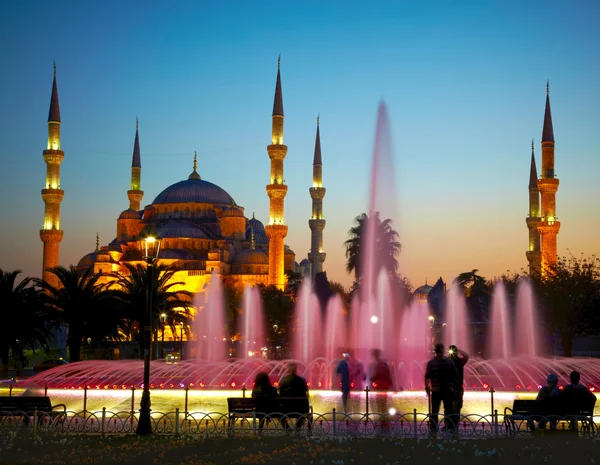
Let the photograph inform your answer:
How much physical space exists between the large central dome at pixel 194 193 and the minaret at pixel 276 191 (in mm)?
19261

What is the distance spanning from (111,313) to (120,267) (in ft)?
120

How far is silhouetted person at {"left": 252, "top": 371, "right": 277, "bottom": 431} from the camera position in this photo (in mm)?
11637

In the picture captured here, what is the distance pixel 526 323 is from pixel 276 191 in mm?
20527

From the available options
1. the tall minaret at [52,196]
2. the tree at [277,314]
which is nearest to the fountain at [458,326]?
the tree at [277,314]

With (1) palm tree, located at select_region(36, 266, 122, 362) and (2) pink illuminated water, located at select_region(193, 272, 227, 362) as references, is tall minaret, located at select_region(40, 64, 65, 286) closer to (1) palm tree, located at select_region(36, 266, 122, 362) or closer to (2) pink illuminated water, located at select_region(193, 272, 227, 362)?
(2) pink illuminated water, located at select_region(193, 272, 227, 362)

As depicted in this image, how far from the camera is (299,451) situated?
9680 millimetres

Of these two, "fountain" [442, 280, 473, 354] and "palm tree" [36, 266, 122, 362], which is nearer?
"palm tree" [36, 266, 122, 362]

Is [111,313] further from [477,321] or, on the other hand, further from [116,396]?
[477,321]

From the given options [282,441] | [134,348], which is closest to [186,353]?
[134,348]

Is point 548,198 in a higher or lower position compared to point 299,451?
higher

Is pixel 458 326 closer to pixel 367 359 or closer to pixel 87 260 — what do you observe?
pixel 367 359

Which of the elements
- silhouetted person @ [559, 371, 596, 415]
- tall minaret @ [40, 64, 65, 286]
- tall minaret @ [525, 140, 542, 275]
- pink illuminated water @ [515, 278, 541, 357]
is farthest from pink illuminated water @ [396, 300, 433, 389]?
tall minaret @ [40, 64, 65, 286]

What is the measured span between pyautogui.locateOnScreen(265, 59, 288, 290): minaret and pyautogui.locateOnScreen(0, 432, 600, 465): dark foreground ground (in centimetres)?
4575

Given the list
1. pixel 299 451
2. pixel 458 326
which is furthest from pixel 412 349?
pixel 458 326
